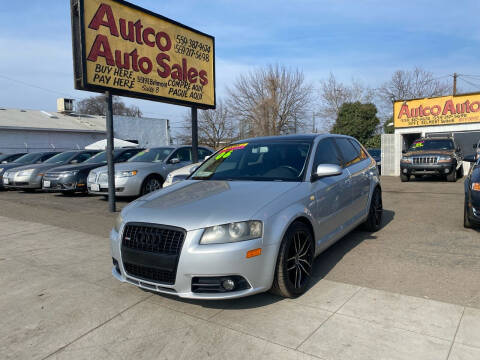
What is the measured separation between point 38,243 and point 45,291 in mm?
2240

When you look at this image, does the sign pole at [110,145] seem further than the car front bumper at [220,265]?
Yes

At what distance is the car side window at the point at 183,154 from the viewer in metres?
10.3

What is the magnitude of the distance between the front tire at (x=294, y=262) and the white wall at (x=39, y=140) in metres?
27.8

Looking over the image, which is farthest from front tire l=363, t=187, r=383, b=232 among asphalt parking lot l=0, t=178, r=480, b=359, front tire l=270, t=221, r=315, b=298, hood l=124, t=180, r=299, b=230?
hood l=124, t=180, r=299, b=230

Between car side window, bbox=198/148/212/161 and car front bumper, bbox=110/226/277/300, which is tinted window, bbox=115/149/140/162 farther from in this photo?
car front bumper, bbox=110/226/277/300

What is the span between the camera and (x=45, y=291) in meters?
3.92

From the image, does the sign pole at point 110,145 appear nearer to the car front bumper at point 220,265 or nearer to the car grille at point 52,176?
the car grille at point 52,176

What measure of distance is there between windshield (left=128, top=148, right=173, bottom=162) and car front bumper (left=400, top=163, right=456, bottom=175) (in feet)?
28.1

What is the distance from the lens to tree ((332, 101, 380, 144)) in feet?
105

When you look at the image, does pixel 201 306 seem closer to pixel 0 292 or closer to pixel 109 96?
pixel 0 292

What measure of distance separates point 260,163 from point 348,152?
168cm

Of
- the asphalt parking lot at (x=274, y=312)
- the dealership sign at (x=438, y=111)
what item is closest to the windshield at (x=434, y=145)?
the dealership sign at (x=438, y=111)

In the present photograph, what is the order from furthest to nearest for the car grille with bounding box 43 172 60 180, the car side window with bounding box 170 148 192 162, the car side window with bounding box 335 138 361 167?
1. the car grille with bounding box 43 172 60 180
2. the car side window with bounding box 170 148 192 162
3. the car side window with bounding box 335 138 361 167

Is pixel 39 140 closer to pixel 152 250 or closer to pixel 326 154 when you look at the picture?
pixel 326 154
